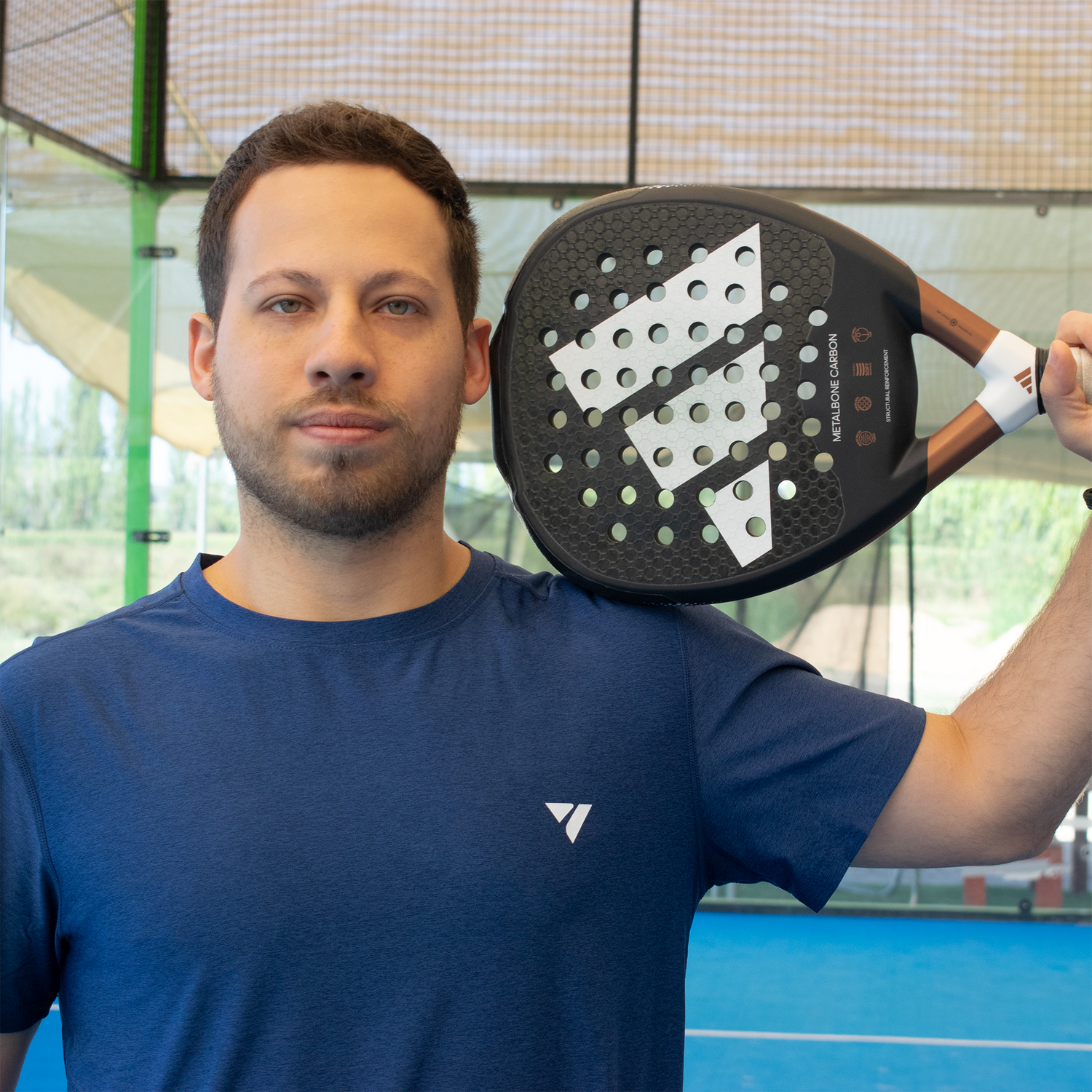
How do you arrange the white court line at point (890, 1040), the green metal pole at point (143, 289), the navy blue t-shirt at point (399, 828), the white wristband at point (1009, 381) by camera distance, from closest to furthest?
1. the navy blue t-shirt at point (399, 828)
2. the white wristband at point (1009, 381)
3. the white court line at point (890, 1040)
4. the green metal pole at point (143, 289)

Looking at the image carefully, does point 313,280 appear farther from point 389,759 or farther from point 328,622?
point 389,759

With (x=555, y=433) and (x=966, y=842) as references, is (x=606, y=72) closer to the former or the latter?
(x=555, y=433)

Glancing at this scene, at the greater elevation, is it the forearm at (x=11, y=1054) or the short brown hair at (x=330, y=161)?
the short brown hair at (x=330, y=161)

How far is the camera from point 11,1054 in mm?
839

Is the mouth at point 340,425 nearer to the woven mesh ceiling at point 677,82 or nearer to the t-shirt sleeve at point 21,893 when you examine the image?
the t-shirt sleeve at point 21,893

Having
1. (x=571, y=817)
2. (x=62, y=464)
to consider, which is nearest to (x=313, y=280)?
(x=571, y=817)

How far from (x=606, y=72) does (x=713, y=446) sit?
3.01m

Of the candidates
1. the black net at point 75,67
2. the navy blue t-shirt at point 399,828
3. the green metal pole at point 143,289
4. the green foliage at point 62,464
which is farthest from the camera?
the green metal pole at point 143,289

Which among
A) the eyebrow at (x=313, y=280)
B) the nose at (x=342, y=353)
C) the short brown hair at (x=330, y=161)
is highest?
the short brown hair at (x=330, y=161)

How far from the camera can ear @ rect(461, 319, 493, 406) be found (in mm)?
950

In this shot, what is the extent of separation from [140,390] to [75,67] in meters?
1.03

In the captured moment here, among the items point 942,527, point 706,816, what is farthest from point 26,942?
point 942,527

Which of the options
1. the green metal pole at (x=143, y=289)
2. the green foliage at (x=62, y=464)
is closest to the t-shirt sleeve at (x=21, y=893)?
the green foliage at (x=62, y=464)

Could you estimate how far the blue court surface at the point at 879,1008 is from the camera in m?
2.44
